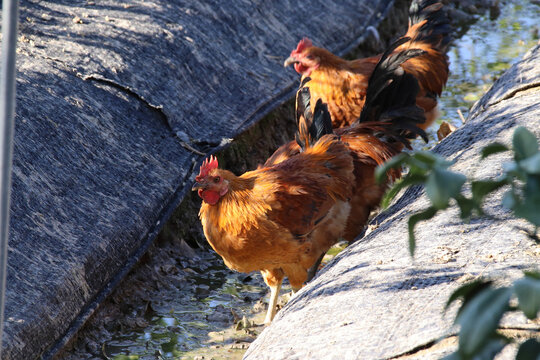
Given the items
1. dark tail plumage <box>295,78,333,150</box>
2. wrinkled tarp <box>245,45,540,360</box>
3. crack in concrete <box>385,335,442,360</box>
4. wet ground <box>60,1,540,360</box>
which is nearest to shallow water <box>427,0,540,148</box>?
dark tail plumage <box>295,78,333,150</box>

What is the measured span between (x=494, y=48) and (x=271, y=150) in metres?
4.01

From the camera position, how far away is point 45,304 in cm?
297

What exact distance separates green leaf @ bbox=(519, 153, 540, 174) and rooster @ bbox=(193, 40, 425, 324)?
2338 millimetres

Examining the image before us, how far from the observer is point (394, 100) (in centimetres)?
398

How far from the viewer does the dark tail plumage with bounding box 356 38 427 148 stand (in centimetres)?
389

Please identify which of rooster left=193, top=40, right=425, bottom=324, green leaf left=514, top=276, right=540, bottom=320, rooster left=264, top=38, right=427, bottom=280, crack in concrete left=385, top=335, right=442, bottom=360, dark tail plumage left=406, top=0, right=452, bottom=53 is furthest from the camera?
dark tail plumage left=406, top=0, right=452, bottom=53

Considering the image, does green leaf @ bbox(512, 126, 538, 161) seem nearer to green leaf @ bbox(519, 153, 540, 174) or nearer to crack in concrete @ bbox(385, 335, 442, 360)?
green leaf @ bbox(519, 153, 540, 174)

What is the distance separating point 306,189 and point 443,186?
97.3 inches

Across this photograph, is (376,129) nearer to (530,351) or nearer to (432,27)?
(432,27)

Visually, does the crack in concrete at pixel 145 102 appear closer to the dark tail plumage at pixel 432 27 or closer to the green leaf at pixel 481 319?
the dark tail plumage at pixel 432 27

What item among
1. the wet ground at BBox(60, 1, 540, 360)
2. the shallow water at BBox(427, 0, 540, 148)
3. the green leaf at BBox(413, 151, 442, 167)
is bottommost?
the green leaf at BBox(413, 151, 442, 167)

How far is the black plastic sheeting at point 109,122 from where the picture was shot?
3.11 m

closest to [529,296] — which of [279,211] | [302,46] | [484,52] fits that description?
[279,211]

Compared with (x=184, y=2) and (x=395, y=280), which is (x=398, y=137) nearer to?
(x=395, y=280)
